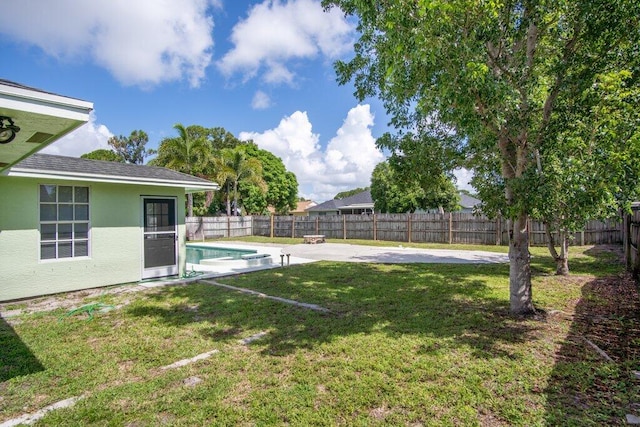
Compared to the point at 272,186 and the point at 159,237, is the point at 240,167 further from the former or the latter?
the point at 159,237

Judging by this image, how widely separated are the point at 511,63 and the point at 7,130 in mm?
6768

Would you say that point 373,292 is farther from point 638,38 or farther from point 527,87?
point 638,38

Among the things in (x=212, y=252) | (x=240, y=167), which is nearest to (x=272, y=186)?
(x=240, y=167)

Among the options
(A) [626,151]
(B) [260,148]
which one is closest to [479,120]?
(A) [626,151]

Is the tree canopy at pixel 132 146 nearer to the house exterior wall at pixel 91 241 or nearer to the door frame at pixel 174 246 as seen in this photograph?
the door frame at pixel 174 246

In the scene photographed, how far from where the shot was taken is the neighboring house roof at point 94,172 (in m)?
6.69

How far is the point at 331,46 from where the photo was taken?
30.6 feet

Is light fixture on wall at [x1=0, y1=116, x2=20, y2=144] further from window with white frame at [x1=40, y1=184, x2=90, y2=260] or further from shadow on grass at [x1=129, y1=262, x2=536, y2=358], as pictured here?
window with white frame at [x1=40, y1=184, x2=90, y2=260]

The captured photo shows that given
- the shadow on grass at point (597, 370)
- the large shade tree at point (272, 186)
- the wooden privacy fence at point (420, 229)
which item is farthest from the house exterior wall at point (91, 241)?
the large shade tree at point (272, 186)

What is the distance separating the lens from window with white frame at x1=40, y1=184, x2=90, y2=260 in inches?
280

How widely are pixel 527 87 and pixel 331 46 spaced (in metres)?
5.90

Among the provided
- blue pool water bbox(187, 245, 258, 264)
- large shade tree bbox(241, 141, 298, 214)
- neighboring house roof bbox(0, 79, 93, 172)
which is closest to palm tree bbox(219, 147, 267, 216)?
large shade tree bbox(241, 141, 298, 214)

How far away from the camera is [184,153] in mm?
22531

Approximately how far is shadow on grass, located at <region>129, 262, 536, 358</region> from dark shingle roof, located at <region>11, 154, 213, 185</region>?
2869 mm
